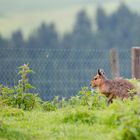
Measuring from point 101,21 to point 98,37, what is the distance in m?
4.96

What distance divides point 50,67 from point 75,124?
747 cm

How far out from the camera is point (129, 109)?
39.0 feet

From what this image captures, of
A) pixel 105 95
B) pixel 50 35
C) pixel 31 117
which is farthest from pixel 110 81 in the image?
pixel 50 35

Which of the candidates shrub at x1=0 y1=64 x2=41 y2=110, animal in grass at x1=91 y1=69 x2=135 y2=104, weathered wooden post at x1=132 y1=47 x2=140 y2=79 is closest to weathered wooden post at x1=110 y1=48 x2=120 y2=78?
weathered wooden post at x1=132 y1=47 x2=140 y2=79

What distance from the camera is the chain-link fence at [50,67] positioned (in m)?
18.8

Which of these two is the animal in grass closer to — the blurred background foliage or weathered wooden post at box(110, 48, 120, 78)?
the blurred background foliage

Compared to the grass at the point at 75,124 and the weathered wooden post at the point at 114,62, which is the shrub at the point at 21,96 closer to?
the grass at the point at 75,124

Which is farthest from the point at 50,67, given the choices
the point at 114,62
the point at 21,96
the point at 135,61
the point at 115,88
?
the point at 115,88

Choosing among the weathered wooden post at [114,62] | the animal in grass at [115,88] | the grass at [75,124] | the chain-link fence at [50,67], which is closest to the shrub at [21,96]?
the animal in grass at [115,88]

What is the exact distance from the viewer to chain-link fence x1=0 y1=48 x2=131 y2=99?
742 inches

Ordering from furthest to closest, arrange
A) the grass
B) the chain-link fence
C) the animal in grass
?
the chain-link fence
the animal in grass
the grass

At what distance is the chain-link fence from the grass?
4.36 metres

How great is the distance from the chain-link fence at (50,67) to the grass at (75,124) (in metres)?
4.36

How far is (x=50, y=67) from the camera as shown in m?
20.7
